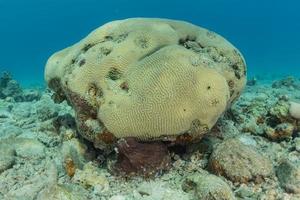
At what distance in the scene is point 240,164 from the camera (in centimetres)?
515

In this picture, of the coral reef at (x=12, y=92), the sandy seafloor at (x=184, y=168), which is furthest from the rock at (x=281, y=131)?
the coral reef at (x=12, y=92)

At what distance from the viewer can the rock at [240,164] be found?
16.8 ft

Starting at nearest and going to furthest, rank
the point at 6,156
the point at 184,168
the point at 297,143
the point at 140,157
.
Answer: the point at 140,157
the point at 184,168
the point at 6,156
the point at 297,143

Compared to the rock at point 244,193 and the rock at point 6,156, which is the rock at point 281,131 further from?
the rock at point 6,156

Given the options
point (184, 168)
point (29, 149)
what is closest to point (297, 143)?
point (184, 168)

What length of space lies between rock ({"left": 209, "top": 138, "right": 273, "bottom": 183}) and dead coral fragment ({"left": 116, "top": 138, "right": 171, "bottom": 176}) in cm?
74

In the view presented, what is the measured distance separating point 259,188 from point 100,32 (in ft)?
11.6

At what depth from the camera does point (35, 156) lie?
6160 millimetres

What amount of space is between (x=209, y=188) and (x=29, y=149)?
3111 millimetres

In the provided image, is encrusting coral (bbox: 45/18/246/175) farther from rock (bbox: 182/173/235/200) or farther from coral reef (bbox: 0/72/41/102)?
coral reef (bbox: 0/72/41/102)

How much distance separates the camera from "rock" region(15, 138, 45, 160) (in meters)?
6.15

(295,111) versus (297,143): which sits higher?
(295,111)

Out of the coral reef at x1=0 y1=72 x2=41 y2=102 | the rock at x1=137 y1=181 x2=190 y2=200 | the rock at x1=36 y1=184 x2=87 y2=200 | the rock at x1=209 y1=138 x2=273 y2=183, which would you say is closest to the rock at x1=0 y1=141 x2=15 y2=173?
the rock at x1=36 y1=184 x2=87 y2=200

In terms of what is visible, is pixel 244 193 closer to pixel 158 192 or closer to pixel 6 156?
pixel 158 192
